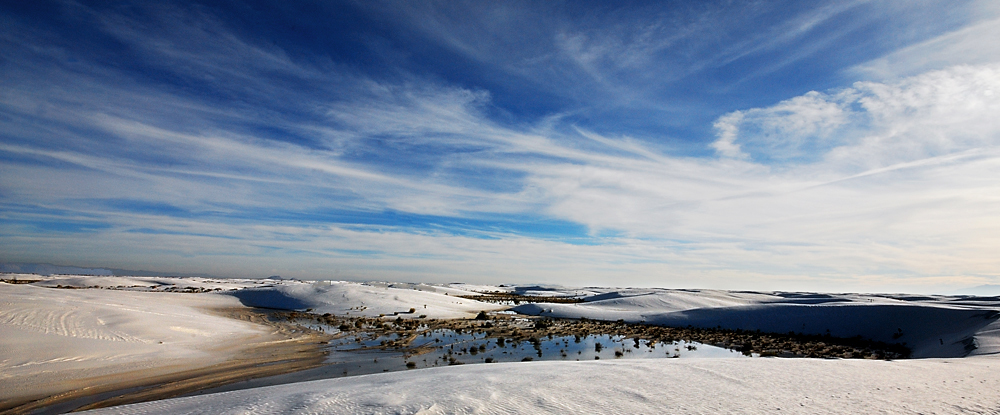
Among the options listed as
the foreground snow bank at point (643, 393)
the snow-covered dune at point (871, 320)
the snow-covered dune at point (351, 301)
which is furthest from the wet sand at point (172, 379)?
the snow-covered dune at point (871, 320)

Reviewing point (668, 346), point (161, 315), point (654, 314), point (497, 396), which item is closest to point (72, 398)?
point (497, 396)

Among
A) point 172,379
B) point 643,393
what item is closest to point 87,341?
point 172,379

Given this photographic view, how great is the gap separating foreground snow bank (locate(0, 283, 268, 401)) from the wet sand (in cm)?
30

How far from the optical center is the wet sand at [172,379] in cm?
822

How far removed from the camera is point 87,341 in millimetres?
12891

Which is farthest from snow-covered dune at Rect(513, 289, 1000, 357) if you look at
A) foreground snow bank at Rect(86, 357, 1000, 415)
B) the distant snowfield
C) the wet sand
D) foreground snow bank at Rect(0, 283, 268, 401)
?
foreground snow bank at Rect(0, 283, 268, 401)

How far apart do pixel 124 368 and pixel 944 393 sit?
1736 cm

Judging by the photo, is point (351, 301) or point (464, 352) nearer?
point (464, 352)

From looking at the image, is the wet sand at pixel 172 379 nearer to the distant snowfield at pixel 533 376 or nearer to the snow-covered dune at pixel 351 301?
the distant snowfield at pixel 533 376

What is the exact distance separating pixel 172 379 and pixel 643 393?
11099mm

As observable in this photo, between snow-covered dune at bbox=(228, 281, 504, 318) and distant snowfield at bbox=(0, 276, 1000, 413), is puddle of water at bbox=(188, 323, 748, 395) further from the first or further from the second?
snow-covered dune at bbox=(228, 281, 504, 318)

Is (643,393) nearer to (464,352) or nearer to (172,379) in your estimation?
(464,352)

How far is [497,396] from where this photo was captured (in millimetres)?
5852

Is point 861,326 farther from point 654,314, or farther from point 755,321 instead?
point 654,314
